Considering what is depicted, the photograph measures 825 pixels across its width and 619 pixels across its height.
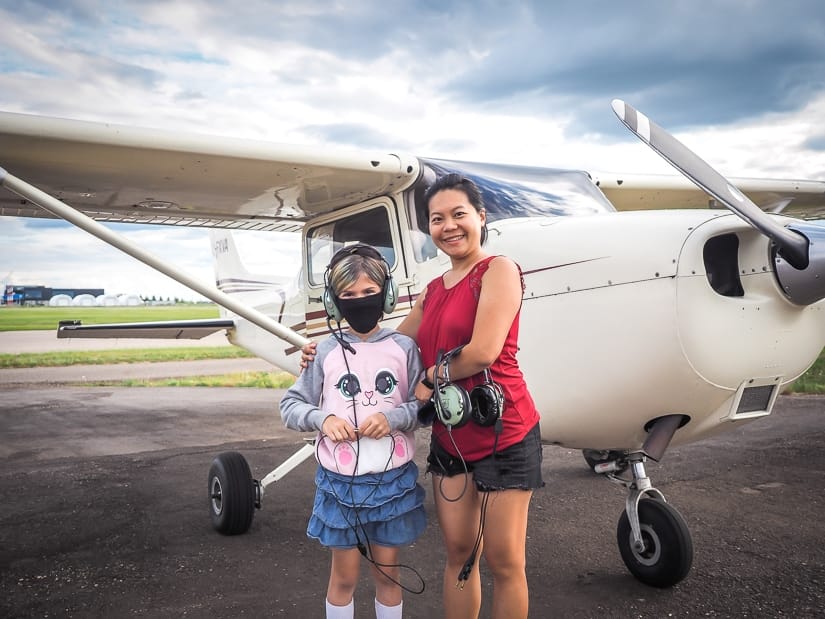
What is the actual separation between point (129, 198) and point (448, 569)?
3634mm

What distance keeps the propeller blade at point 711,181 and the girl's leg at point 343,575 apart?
1765 millimetres

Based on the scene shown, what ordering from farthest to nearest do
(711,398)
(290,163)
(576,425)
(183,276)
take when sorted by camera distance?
(290,163)
(183,276)
(576,425)
(711,398)

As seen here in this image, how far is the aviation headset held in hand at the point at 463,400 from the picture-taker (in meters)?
1.75

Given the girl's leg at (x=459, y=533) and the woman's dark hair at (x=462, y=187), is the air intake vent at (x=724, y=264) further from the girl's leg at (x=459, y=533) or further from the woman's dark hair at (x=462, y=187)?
the girl's leg at (x=459, y=533)

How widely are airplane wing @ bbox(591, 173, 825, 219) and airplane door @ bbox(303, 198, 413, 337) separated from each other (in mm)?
2161

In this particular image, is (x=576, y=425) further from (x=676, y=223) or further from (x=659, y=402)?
(x=676, y=223)

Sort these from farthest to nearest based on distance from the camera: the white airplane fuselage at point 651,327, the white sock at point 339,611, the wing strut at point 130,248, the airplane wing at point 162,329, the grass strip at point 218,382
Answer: the grass strip at point 218,382
the airplane wing at point 162,329
the wing strut at point 130,248
the white airplane fuselage at point 651,327
the white sock at point 339,611

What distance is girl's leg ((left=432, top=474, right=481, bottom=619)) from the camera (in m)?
1.96

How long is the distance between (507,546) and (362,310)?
0.83m

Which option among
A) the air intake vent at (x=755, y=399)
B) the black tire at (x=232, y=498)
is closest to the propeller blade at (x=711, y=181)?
the air intake vent at (x=755, y=399)

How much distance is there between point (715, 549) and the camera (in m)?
3.54

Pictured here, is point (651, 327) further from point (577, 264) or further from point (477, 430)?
point (477, 430)

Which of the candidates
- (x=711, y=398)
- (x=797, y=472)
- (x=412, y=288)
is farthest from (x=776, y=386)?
(x=797, y=472)

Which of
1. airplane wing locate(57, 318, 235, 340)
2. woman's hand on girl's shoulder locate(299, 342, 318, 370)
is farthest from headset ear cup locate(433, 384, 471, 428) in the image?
airplane wing locate(57, 318, 235, 340)
